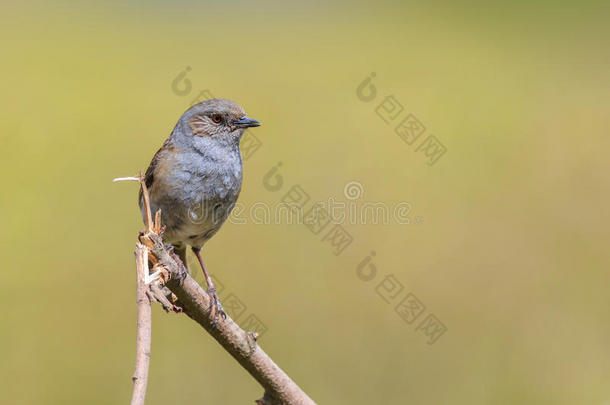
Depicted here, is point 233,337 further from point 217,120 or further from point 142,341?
point 217,120

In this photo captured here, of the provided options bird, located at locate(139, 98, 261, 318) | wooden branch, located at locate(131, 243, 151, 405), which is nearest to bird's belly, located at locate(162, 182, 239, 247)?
bird, located at locate(139, 98, 261, 318)

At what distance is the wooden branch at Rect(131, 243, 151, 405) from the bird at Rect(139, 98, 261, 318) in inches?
68.2

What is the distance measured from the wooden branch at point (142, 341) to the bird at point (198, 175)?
5.68 ft

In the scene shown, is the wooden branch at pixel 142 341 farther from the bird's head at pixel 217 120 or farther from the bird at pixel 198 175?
the bird's head at pixel 217 120

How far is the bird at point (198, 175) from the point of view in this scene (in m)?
4.66

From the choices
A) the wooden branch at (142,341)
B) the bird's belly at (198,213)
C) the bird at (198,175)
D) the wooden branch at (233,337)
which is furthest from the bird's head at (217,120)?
the wooden branch at (142,341)

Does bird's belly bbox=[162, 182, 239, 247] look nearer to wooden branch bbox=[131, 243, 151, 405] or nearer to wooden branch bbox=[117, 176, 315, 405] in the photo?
wooden branch bbox=[117, 176, 315, 405]

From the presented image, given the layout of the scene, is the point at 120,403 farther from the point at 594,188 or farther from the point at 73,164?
the point at 594,188

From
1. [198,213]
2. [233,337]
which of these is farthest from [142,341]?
[198,213]

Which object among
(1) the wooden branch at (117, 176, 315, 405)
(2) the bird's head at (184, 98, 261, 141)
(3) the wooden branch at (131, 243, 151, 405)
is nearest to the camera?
(3) the wooden branch at (131, 243, 151, 405)

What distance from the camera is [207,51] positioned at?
14.1 metres

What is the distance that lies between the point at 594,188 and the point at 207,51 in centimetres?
811

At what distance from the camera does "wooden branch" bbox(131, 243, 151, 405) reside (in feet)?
7.63

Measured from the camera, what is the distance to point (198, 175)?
4703mm
